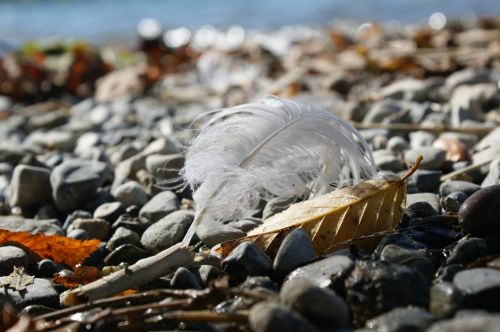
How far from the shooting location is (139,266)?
207 centimetres

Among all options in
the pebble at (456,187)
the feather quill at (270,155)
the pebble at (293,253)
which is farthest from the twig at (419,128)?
the pebble at (293,253)

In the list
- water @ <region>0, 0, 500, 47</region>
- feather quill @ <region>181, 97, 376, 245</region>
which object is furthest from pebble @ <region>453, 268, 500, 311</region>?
water @ <region>0, 0, 500, 47</region>

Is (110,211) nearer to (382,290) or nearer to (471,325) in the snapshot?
(382,290)

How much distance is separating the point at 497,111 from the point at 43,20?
1579cm

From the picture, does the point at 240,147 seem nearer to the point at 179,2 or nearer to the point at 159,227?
the point at 159,227

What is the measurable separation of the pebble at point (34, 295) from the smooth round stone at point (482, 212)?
1282 mm

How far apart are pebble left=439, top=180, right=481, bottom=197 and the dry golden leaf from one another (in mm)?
434

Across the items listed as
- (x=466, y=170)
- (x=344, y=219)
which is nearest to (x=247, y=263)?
(x=344, y=219)

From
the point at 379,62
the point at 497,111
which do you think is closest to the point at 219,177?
the point at 497,111

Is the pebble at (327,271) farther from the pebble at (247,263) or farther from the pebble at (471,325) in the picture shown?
the pebble at (471,325)

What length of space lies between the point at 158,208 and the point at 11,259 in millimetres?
661

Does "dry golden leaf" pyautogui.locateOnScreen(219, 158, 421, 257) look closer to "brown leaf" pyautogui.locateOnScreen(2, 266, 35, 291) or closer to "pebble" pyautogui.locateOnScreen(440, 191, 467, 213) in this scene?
"pebble" pyautogui.locateOnScreen(440, 191, 467, 213)

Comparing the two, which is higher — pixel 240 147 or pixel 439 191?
pixel 240 147

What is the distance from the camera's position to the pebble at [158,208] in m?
2.85
